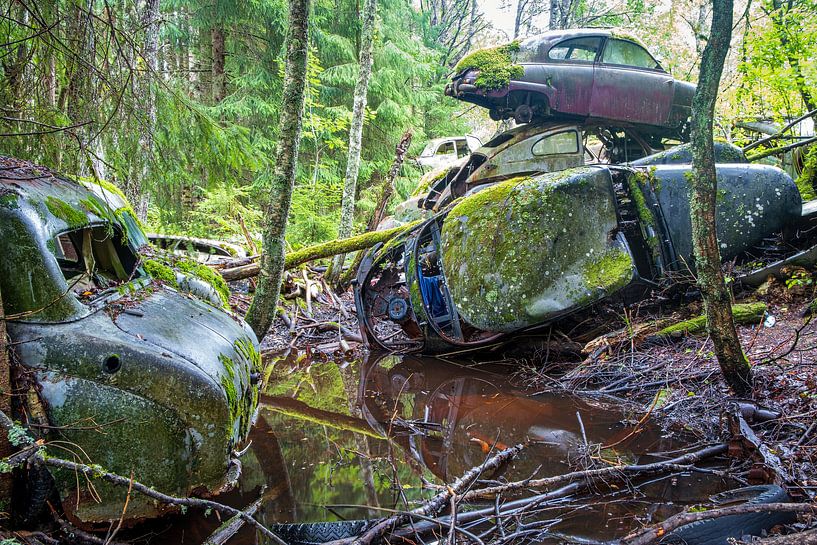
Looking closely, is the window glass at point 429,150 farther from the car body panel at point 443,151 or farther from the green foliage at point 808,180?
the green foliage at point 808,180

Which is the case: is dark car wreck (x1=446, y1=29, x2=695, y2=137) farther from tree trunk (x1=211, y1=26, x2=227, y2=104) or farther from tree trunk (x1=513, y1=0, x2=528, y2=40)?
tree trunk (x1=513, y1=0, x2=528, y2=40)

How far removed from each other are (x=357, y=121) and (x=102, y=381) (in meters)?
9.29

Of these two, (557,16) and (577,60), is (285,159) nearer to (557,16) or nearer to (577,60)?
(577,60)

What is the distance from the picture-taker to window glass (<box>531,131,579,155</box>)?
901cm

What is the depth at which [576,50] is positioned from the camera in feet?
30.3

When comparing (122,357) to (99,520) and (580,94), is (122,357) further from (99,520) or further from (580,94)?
(580,94)

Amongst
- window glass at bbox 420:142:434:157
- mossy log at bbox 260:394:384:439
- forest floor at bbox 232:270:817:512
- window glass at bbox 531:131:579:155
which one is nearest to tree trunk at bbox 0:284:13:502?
mossy log at bbox 260:394:384:439

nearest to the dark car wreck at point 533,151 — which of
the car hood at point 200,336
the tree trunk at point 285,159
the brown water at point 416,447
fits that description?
the brown water at point 416,447

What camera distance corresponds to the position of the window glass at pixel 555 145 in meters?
9.01

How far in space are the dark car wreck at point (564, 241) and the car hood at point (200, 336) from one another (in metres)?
2.95

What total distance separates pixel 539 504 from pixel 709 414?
80.0 inches

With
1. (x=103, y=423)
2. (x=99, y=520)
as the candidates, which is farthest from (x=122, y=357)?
(x=99, y=520)

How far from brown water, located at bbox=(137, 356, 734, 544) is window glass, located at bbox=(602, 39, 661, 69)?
6.37m

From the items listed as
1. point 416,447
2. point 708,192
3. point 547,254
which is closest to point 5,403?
point 416,447
